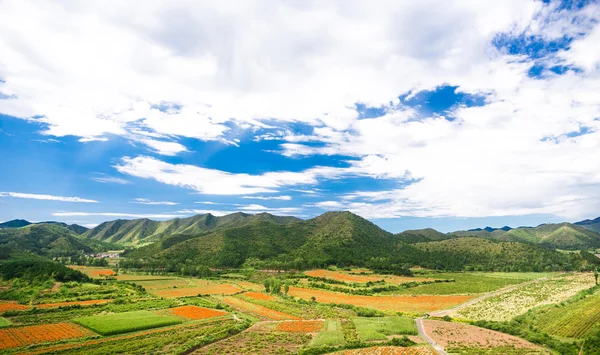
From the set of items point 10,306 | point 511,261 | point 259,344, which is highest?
point 511,261

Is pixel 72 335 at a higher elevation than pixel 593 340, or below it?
below

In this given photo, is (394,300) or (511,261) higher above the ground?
(511,261)

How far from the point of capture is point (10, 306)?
7219cm

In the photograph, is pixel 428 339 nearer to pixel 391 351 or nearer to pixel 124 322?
pixel 391 351

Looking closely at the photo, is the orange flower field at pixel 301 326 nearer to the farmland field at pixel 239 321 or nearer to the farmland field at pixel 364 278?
the farmland field at pixel 239 321

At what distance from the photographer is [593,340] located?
136 ft

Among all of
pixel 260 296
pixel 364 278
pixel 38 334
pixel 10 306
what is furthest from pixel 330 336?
pixel 364 278

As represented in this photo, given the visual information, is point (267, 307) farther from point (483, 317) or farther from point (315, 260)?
point (315, 260)

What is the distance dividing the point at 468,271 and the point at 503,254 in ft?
128

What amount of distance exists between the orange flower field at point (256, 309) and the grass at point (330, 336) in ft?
36.0

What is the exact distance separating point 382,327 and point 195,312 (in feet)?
133

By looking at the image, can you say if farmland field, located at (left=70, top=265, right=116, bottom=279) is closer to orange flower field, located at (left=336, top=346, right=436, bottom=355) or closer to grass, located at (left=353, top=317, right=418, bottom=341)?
grass, located at (left=353, top=317, right=418, bottom=341)

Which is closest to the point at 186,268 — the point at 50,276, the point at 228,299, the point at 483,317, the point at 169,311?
the point at 50,276

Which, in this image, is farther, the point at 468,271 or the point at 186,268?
the point at 468,271
